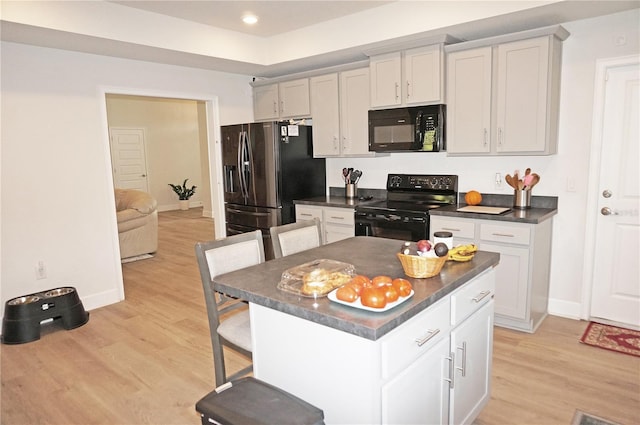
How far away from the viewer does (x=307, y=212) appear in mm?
4547

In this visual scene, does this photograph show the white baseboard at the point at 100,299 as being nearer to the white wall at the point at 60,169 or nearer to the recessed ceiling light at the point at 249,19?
the white wall at the point at 60,169

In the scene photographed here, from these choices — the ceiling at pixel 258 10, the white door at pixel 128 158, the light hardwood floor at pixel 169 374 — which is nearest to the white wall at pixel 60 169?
the light hardwood floor at pixel 169 374

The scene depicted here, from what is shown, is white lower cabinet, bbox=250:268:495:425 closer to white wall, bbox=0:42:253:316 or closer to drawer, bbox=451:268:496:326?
drawer, bbox=451:268:496:326

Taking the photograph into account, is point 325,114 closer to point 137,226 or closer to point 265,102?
point 265,102

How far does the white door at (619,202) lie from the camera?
3191 mm

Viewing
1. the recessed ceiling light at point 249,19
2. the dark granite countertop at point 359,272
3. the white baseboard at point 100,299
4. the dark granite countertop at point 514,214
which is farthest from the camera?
the white baseboard at point 100,299

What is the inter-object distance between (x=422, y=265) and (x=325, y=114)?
10.3 ft

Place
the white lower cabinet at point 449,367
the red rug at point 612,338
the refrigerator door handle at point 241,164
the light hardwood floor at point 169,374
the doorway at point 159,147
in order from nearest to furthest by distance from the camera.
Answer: the white lower cabinet at point 449,367, the light hardwood floor at point 169,374, the red rug at point 612,338, the refrigerator door handle at point 241,164, the doorway at point 159,147

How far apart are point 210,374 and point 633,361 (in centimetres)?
285

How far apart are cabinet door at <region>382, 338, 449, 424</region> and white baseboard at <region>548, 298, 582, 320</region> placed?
233 cm

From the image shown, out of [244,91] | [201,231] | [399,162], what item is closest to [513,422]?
[399,162]

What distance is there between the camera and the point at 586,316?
3.48m

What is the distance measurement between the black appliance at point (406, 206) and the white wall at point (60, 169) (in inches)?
99.8

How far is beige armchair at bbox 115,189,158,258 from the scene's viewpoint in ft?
18.6
